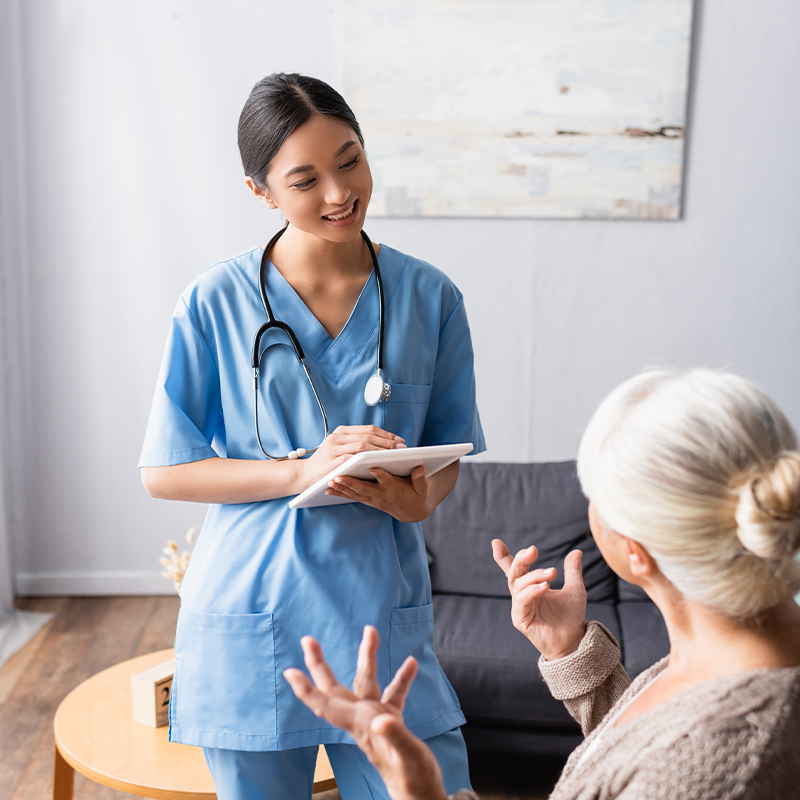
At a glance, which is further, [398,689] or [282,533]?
[282,533]

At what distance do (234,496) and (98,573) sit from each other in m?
2.50

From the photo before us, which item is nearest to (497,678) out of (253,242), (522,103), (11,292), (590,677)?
(590,677)

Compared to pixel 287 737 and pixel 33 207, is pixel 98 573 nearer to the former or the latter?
pixel 33 207

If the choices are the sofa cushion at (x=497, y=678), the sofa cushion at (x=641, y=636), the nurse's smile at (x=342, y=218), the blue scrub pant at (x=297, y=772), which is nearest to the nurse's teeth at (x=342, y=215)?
the nurse's smile at (x=342, y=218)

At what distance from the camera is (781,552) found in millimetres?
745

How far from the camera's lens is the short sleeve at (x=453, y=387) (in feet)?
4.25

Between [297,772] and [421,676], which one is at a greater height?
[421,676]

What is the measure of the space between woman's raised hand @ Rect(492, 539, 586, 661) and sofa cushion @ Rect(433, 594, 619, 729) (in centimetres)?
109

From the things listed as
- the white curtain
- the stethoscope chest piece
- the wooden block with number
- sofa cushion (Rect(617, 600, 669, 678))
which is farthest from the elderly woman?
the white curtain

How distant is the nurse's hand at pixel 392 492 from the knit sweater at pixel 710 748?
1.28ft

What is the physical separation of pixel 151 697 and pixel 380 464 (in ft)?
3.61

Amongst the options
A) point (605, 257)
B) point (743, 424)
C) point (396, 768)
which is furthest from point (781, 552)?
point (605, 257)

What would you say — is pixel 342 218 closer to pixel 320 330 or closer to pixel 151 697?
pixel 320 330

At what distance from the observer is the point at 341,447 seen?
106 cm
